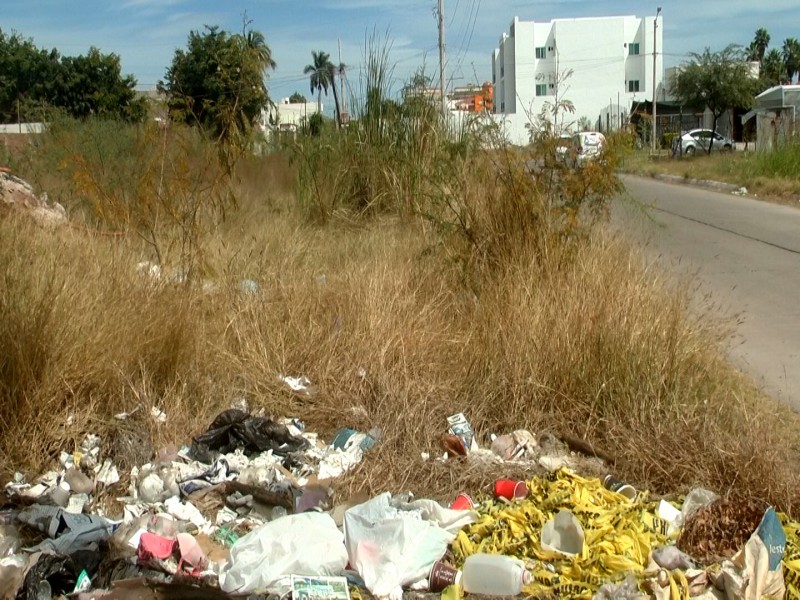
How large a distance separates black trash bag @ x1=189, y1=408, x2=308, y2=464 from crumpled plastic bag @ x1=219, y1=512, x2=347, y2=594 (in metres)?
0.98

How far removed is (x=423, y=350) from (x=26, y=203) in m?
6.23

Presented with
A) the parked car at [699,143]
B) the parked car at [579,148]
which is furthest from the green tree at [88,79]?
the parked car at [579,148]

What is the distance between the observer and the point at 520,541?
379 centimetres

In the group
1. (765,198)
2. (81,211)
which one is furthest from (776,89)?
(81,211)

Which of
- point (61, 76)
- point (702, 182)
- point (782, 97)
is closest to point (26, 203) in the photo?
point (702, 182)

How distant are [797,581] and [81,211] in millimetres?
8946

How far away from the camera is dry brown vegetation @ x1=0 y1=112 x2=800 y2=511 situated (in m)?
4.51

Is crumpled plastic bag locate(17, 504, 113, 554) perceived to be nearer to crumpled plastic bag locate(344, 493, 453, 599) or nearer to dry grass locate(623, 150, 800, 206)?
crumpled plastic bag locate(344, 493, 453, 599)

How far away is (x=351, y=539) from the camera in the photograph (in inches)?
150

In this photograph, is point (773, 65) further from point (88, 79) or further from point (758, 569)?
point (758, 569)

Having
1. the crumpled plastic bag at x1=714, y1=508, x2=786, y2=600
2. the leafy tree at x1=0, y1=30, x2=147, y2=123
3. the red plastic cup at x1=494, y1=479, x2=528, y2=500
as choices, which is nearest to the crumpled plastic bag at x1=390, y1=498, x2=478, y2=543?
the red plastic cup at x1=494, y1=479, x2=528, y2=500

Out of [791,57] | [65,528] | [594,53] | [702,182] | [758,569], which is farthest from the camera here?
[791,57]

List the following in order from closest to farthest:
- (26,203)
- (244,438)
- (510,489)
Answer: (510,489) → (244,438) → (26,203)

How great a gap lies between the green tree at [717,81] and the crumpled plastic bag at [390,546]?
3707 centimetres
